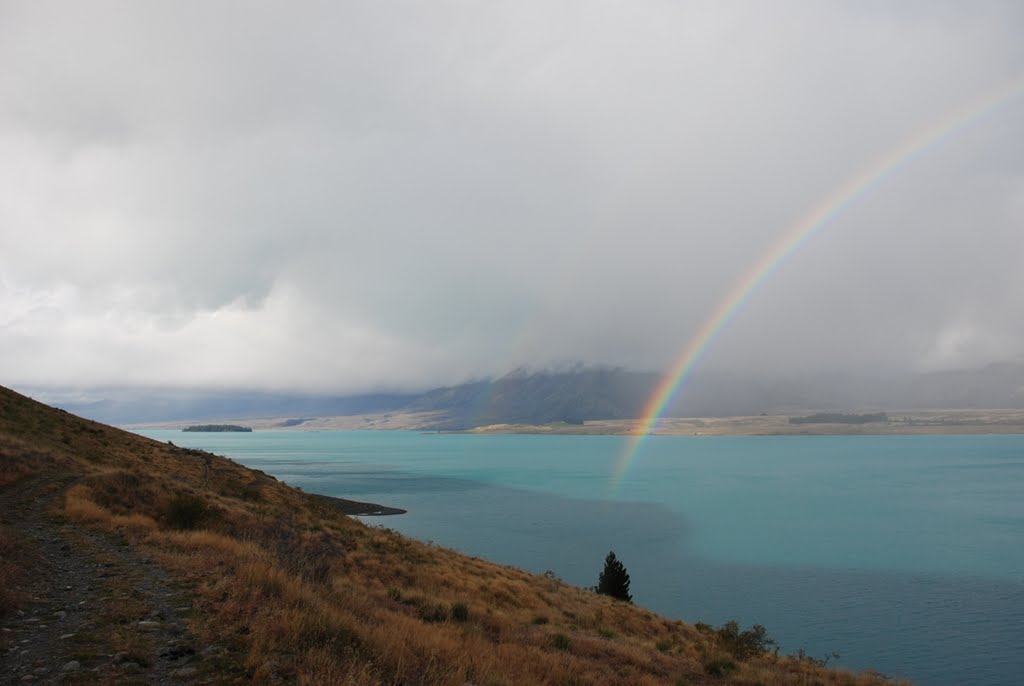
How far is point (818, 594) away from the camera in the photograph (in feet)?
150

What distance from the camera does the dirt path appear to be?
6977mm

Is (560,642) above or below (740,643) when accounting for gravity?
above

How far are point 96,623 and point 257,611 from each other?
223cm

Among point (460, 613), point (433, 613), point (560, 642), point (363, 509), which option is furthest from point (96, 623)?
point (363, 509)

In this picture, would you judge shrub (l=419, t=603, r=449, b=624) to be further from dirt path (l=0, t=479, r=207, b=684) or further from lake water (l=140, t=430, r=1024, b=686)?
lake water (l=140, t=430, r=1024, b=686)

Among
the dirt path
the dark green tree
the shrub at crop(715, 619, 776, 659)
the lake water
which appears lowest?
the lake water

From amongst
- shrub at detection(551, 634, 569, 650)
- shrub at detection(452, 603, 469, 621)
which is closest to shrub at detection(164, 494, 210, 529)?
shrub at detection(452, 603, 469, 621)

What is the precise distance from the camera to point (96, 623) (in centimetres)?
860

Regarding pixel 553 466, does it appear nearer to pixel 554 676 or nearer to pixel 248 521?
pixel 248 521

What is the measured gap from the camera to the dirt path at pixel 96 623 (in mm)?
6977

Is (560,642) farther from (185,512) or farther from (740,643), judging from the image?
(185,512)

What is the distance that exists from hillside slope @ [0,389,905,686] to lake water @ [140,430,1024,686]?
1698 centimetres

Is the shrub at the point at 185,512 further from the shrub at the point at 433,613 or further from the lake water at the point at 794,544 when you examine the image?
the lake water at the point at 794,544

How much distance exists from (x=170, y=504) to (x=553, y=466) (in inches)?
6289
